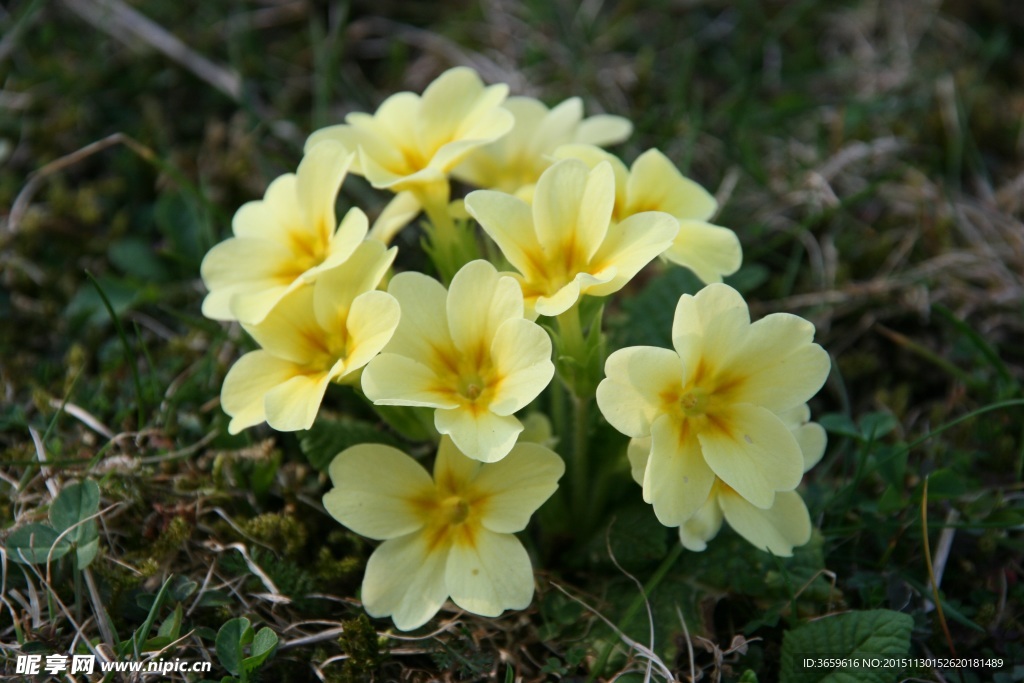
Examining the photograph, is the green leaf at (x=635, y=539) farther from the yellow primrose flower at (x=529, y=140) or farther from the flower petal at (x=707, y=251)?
the yellow primrose flower at (x=529, y=140)

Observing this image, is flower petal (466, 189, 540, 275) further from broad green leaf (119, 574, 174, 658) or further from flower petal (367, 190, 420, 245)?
broad green leaf (119, 574, 174, 658)

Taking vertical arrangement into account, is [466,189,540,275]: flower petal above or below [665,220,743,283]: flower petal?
above

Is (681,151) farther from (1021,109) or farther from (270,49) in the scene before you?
(270,49)

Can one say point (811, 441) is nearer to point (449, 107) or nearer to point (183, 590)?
point (449, 107)

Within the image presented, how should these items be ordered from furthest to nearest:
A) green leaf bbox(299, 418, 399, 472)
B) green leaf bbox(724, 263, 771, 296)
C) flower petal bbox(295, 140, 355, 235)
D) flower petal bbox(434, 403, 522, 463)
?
green leaf bbox(724, 263, 771, 296)
green leaf bbox(299, 418, 399, 472)
flower petal bbox(295, 140, 355, 235)
flower petal bbox(434, 403, 522, 463)

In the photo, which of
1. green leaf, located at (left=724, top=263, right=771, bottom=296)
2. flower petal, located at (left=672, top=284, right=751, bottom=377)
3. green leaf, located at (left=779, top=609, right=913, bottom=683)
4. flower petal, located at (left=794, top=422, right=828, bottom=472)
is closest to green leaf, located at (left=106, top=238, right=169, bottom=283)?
green leaf, located at (left=724, top=263, right=771, bottom=296)

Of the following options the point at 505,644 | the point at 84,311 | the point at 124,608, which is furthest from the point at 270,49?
the point at 505,644
